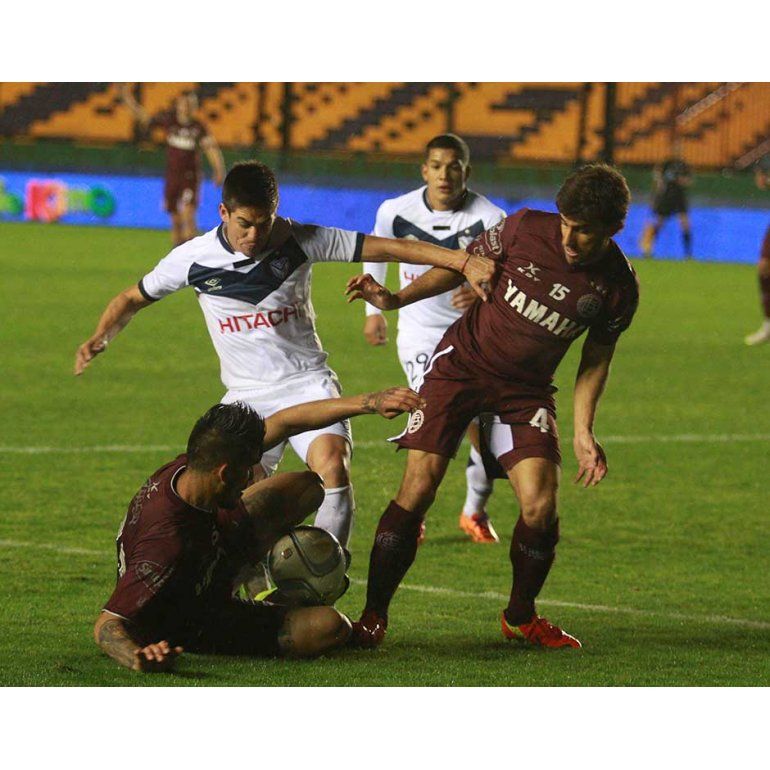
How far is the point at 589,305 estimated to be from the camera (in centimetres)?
580

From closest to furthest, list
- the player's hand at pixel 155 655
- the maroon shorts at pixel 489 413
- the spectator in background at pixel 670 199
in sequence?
the player's hand at pixel 155 655, the maroon shorts at pixel 489 413, the spectator in background at pixel 670 199

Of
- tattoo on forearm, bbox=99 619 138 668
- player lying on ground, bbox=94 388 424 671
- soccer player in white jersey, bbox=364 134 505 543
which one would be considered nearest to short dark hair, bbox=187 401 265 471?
player lying on ground, bbox=94 388 424 671

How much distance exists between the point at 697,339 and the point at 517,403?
11.5 m

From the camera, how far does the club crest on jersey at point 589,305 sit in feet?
19.0

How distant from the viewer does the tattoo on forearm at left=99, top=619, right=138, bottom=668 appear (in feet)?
16.3

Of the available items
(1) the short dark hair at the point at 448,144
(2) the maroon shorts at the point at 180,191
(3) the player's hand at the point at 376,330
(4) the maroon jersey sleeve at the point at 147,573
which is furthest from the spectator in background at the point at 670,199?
(4) the maroon jersey sleeve at the point at 147,573

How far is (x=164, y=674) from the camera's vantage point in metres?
5.07

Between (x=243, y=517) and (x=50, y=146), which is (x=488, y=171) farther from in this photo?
(x=243, y=517)

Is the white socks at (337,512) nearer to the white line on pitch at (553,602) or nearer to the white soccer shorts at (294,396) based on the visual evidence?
the white soccer shorts at (294,396)

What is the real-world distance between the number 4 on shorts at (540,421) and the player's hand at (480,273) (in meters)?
0.47

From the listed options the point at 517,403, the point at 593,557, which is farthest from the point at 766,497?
the point at 517,403

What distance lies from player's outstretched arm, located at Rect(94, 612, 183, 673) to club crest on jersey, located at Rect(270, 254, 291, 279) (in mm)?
1690

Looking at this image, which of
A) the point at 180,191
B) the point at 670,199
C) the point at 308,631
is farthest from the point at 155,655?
the point at 670,199

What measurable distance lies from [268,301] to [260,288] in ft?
0.22
